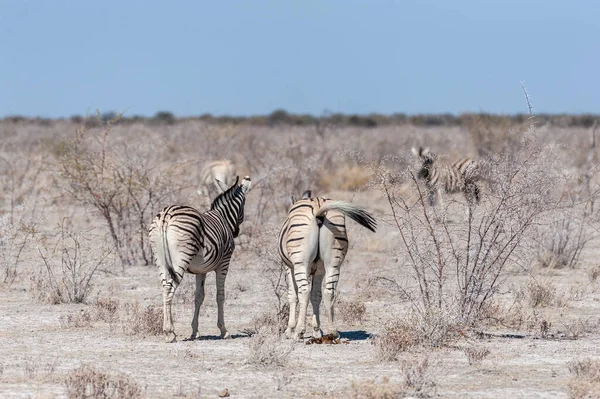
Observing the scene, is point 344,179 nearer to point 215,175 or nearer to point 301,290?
point 215,175

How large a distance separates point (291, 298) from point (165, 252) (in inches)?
51.9

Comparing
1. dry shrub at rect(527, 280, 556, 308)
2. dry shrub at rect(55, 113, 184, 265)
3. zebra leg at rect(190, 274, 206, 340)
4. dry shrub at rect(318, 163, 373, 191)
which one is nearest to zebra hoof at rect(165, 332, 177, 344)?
zebra leg at rect(190, 274, 206, 340)

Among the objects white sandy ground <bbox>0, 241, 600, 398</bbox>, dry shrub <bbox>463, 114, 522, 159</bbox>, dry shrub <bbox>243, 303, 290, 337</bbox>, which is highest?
dry shrub <bbox>463, 114, 522, 159</bbox>

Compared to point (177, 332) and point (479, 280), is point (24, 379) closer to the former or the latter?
point (177, 332)

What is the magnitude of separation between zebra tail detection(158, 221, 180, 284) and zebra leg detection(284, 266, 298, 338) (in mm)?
1108

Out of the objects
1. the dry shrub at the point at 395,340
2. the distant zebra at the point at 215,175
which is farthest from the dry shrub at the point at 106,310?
the distant zebra at the point at 215,175

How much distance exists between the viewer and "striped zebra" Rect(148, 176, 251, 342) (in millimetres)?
9977

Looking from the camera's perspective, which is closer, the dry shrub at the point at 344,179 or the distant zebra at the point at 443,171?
the distant zebra at the point at 443,171

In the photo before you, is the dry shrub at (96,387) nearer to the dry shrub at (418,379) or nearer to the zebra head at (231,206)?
the dry shrub at (418,379)

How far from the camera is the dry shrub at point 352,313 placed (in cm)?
1156

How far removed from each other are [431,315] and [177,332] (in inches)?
107

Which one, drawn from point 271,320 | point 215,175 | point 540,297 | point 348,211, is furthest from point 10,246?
point 215,175

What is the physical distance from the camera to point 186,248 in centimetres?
998

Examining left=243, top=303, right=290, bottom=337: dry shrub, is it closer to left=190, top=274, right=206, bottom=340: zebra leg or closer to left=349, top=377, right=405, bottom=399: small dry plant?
left=190, top=274, right=206, bottom=340: zebra leg
